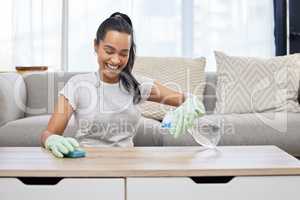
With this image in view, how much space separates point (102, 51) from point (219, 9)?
2121 millimetres

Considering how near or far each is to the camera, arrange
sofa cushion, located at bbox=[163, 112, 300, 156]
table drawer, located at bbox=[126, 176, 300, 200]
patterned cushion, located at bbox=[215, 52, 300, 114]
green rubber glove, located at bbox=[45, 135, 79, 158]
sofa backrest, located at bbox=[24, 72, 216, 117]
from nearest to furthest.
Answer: table drawer, located at bbox=[126, 176, 300, 200] < green rubber glove, located at bbox=[45, 135, 79, 158] < sofa cushion, located at bbox=[163, 112, 300, 156] < patterned cushion, located at bbox=[215, 52, 300, 114] < sofa backrest, located at bbox=[24, 72, 216, 117]

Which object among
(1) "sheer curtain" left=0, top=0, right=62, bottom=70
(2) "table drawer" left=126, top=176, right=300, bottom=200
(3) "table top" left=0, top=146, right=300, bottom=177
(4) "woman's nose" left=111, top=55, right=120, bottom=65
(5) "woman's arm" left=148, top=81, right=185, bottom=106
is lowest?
(2) "table drawer" left=126, top=176, right=300, bottom=200

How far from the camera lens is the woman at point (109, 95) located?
1.48 meters

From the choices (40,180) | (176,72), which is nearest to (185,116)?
Result: (40,180)


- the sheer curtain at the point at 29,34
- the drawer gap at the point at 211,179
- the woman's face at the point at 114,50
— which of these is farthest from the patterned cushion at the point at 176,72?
the drawer gap at the point at 211,179

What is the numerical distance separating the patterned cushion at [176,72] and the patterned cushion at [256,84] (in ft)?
0.40

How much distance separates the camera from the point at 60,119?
1.47 metres

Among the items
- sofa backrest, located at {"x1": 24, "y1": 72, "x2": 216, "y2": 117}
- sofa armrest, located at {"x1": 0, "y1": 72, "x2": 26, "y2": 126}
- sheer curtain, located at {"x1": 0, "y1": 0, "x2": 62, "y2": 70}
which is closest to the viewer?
sofa armrest, located at {"x1": 0, "y1": 72, "x2": 26, "y2": 126}

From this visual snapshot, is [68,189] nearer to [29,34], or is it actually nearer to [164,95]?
[164,95]

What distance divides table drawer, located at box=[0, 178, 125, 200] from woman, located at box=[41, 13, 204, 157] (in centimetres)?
42

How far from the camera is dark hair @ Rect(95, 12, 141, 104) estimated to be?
1491 mm

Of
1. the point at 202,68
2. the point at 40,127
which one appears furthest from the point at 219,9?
the point at 40,127

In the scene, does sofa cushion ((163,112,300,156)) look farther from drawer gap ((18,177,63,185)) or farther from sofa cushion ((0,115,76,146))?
drawer gap ((18,177,63,185))

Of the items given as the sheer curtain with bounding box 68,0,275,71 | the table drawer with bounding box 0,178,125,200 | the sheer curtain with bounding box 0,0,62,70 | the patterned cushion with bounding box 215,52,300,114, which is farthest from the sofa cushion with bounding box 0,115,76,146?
the sheer curtain with bounding box 68,0,275,71
